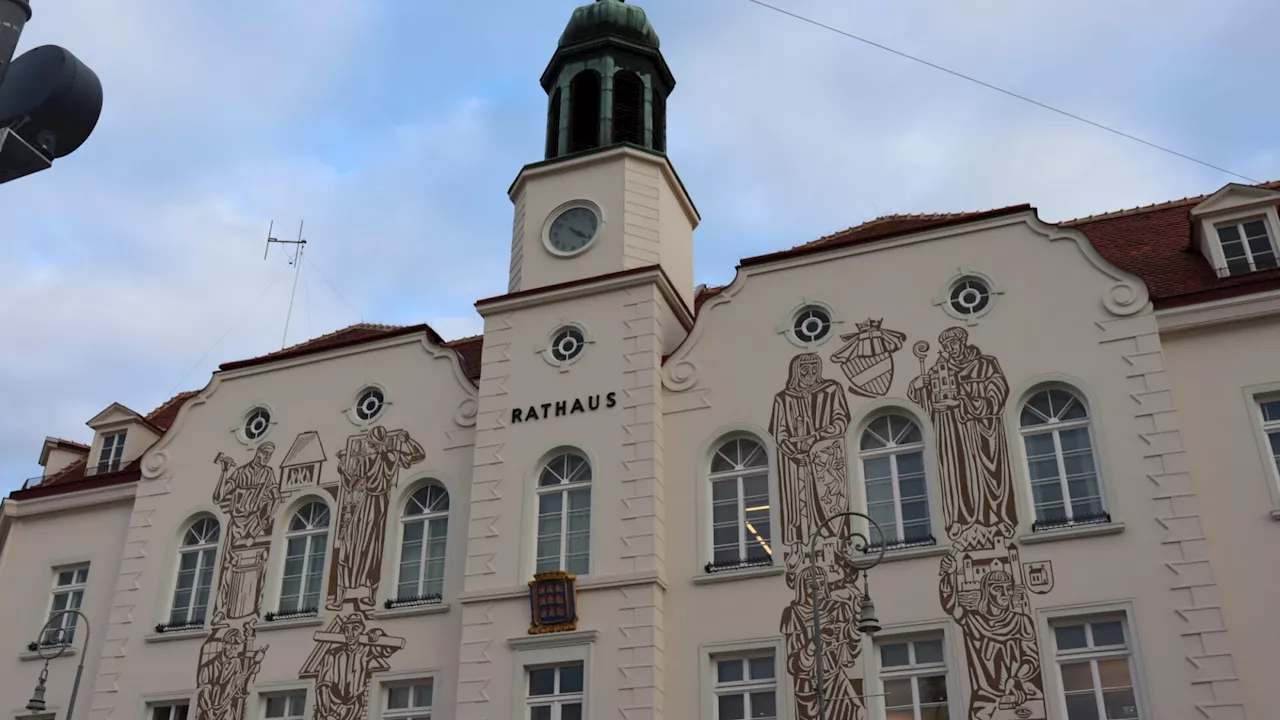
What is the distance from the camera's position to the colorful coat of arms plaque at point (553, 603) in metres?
17.5

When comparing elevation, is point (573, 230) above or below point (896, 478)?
above

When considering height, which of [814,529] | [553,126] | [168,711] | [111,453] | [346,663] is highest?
[553,126]

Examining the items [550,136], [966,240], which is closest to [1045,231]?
[966,240]

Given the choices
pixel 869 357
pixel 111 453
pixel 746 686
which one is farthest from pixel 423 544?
pixel 111 453

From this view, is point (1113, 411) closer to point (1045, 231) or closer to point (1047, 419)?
point (1047, 419)

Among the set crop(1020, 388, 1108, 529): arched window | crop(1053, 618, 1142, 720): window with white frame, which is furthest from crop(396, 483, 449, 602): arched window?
crop(1053, 618, 1142, 720): window with white frame

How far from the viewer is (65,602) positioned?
22.4 metres

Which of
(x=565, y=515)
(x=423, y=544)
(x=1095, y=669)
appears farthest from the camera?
(x=423, y=544)

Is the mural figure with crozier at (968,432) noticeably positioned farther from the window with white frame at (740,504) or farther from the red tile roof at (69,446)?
the red tile roof at (69,446)

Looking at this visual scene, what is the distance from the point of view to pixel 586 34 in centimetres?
2377

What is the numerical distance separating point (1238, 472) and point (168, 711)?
17.1 meters

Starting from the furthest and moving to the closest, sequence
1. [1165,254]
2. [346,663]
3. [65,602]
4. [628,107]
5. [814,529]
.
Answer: [628,107] < [65,602] < [1165,254] < [346,663] < [814,529]

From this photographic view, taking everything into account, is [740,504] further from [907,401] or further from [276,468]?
[276,468]

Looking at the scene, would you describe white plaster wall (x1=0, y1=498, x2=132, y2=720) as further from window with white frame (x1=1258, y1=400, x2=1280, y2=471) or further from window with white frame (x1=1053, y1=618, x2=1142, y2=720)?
window with white frame (x1=1258, y1=400, x2=1280, y2=471)
